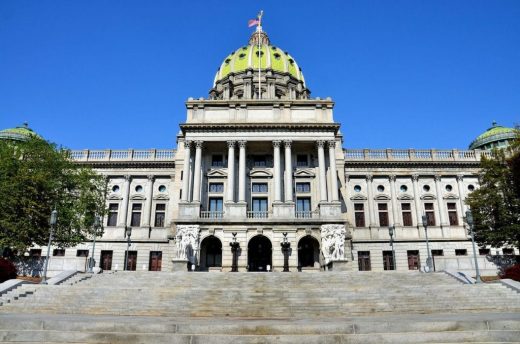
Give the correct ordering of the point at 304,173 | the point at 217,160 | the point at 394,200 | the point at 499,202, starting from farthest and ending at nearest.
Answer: the point at 394,200
the point at 217,160
the point at 304,173
the point at 499,202

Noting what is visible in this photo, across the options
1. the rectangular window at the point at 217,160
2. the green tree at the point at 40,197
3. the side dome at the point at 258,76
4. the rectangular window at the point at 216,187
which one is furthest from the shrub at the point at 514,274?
the side dome at the point at 258,76

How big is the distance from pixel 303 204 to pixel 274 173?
4.87 m

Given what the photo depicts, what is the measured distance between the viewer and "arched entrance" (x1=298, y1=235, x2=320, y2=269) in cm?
3797

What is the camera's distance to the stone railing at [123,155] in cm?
4769

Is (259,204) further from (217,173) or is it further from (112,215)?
(112,215)

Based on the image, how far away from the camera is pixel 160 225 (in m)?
45.8

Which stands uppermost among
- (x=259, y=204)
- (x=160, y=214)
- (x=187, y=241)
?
(x=259, y=204)

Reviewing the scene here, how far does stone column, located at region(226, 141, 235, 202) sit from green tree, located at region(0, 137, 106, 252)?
11734 mm

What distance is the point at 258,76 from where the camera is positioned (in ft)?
221

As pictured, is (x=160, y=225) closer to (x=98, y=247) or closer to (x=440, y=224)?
(x=98, y=247)

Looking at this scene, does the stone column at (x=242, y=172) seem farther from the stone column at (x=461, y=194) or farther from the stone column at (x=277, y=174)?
the stone column at (x=461, y=194)

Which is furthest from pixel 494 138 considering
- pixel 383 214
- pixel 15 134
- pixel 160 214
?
pixel 15 134

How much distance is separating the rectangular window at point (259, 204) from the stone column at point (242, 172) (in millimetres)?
2850

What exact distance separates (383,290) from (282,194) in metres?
21.0
